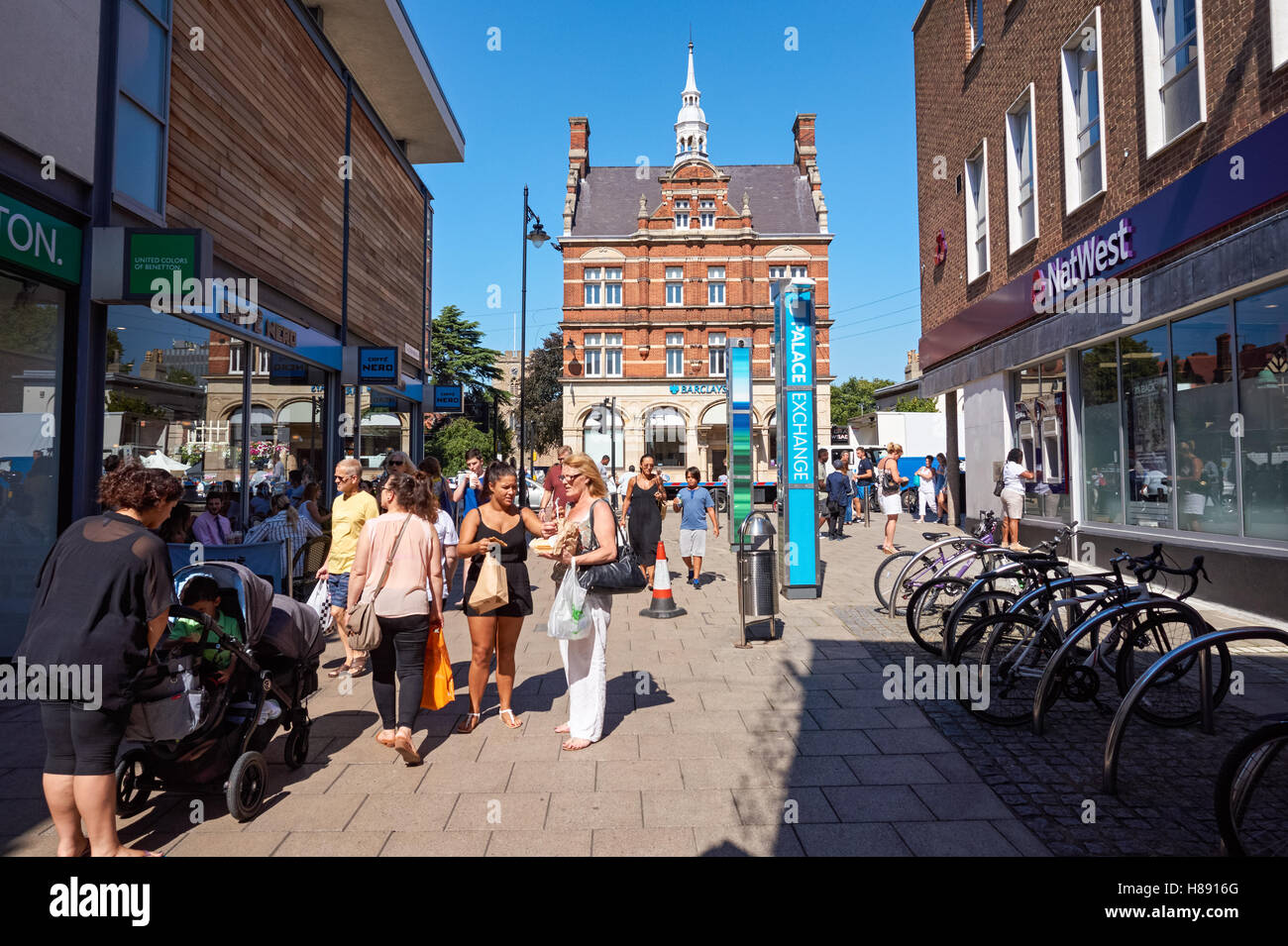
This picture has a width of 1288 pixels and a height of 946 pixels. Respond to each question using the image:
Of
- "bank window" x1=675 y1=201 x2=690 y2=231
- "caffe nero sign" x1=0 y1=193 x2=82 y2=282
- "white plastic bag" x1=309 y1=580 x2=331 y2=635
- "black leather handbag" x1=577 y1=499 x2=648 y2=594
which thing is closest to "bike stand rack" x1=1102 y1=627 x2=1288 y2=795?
"black leather handbag" x1=577 y1=499 x2=648 y2=594

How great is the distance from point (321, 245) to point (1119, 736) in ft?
43.6

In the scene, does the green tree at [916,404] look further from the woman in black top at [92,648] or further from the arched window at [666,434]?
the woman in black top at [92,648]

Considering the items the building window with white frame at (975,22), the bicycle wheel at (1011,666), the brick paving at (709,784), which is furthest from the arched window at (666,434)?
the bicycle wheel at (1011,666)

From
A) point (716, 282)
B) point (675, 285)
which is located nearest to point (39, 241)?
point (675, 285)

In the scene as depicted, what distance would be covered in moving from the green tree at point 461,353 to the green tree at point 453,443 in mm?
21161

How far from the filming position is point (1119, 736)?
3.77 m

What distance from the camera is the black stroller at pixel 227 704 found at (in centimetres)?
345

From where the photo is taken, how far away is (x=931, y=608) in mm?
7078

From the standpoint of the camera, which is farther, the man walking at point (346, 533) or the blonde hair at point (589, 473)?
the man walking at point (346, 533)

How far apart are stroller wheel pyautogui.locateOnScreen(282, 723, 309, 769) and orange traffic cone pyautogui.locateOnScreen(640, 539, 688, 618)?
5.04 meters

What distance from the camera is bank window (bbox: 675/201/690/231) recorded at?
4381 centimetres

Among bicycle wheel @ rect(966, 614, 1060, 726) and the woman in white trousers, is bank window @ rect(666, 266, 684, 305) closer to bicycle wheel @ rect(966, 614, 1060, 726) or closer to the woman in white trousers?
the woman in white trousers

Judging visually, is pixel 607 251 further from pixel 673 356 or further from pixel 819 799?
pixel 819 799
